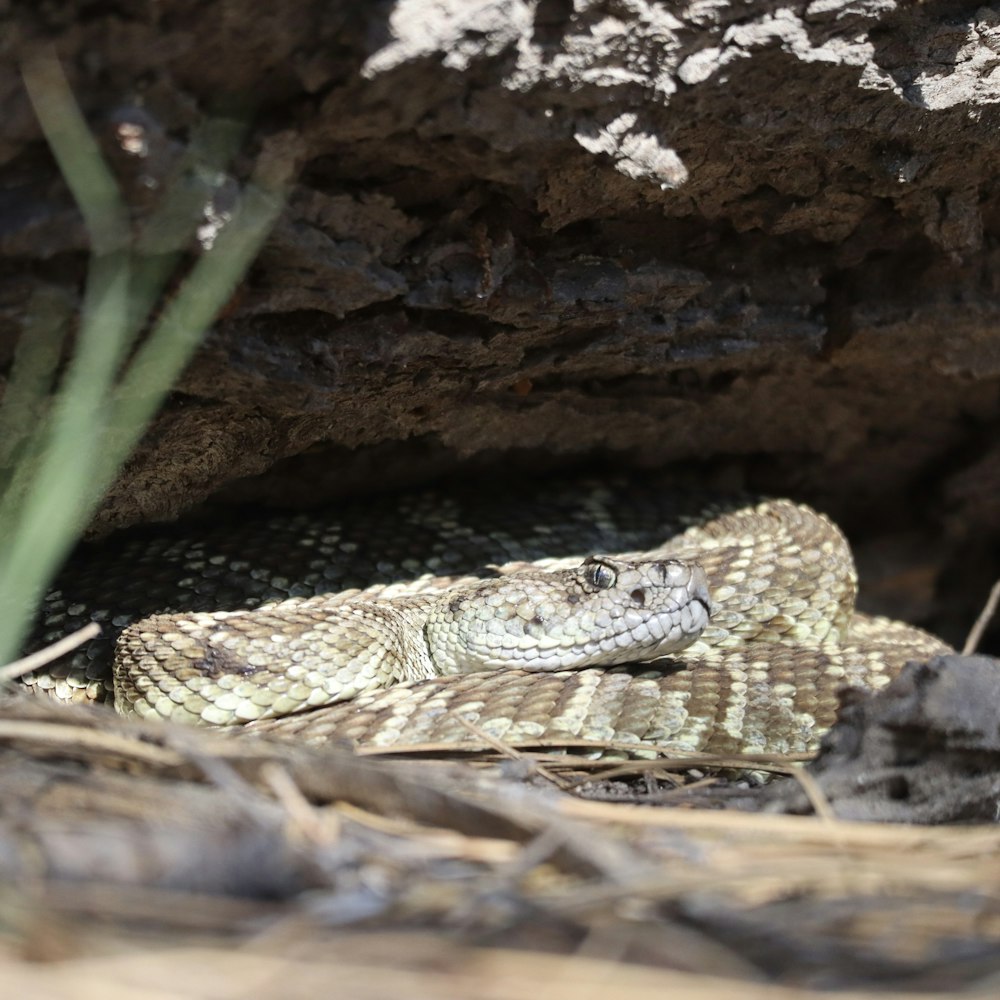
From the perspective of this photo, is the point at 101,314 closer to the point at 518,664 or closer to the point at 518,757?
the point at 518,757

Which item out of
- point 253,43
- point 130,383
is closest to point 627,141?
point 253,43

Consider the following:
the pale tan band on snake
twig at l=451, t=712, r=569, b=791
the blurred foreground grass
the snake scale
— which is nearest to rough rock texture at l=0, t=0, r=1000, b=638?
the blurred foreground grass

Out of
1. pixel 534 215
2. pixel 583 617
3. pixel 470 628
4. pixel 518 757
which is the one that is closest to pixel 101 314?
pixel 534 215

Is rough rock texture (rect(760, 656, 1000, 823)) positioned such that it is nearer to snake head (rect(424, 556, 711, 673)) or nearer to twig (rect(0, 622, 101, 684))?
snake head (rect(424, 556, 711, 673))

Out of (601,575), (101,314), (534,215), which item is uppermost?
(534,215)

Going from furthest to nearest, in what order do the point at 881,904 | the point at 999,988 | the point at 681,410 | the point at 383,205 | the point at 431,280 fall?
the point at 681,410 < the point at 431,280 < the point at 383,205 < the point at 881,904 < the point at 999,988

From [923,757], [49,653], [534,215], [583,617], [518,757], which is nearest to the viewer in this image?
[49,653]

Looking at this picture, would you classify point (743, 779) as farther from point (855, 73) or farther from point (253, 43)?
point (253, 43)
